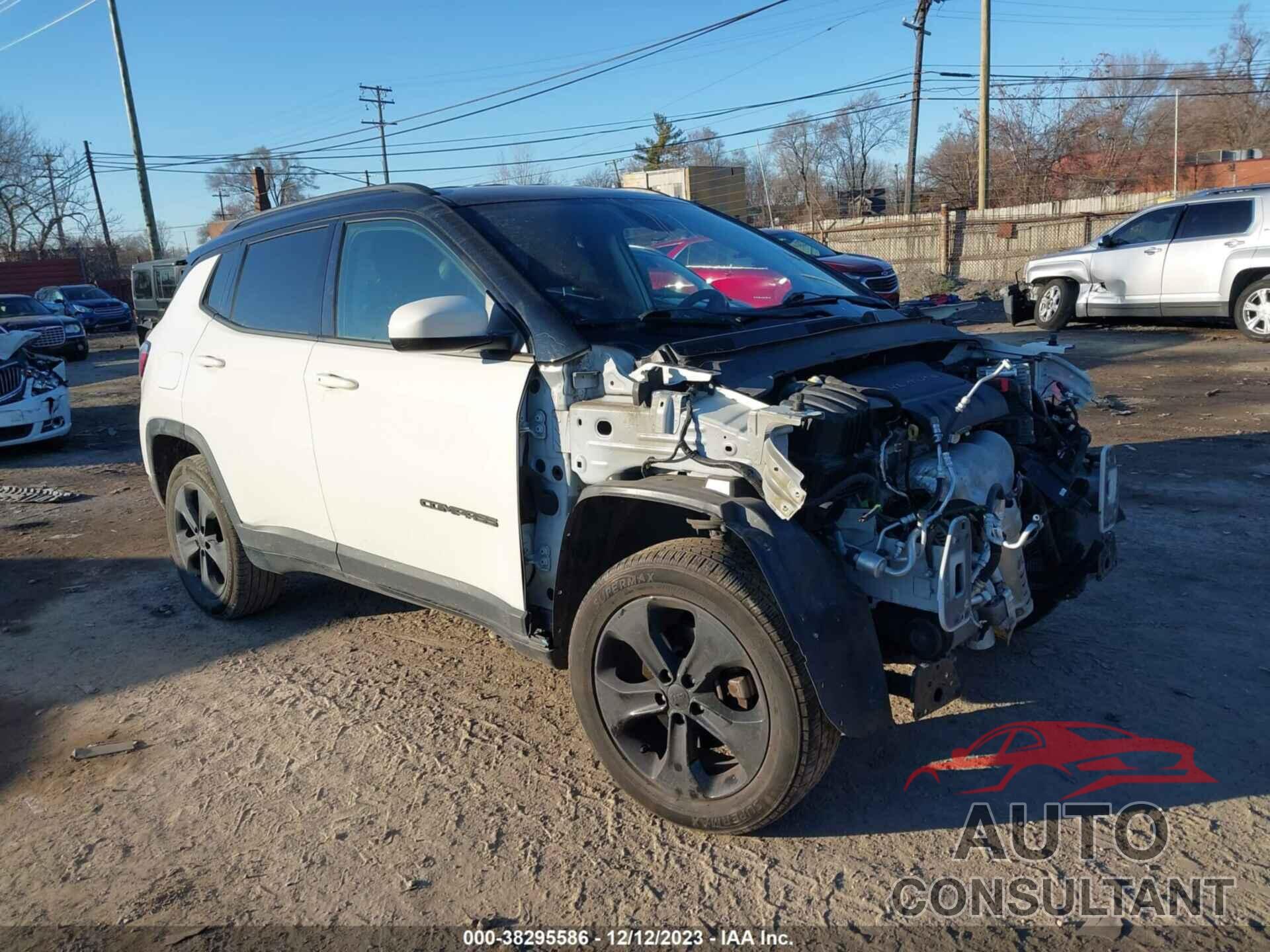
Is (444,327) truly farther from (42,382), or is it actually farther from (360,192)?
(42,382)

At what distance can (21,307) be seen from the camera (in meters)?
23.0

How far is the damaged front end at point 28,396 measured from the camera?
980 cm

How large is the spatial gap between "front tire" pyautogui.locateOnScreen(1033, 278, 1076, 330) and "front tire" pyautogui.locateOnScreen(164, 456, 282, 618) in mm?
12829

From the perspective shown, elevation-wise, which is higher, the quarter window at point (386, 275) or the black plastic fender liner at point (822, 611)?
the quarter window at point (386, 275)

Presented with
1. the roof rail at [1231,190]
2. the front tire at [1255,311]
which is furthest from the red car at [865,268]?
the front tire at [1255,311]

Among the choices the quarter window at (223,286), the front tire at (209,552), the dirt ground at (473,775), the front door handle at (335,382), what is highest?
the quarter window at (223,286)

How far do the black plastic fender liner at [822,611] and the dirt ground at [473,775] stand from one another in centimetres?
52

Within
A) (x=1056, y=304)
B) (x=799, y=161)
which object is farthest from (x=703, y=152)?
(x=1056, y=304)

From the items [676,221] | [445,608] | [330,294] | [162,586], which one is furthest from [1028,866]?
[162,586]

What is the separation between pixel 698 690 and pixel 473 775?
3.26ft

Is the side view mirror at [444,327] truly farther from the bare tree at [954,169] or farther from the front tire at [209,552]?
the bare tree at [954,169]

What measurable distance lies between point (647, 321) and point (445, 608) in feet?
4.31

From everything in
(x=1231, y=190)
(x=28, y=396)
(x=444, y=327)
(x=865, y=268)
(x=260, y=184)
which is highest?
(x=260, y=184)

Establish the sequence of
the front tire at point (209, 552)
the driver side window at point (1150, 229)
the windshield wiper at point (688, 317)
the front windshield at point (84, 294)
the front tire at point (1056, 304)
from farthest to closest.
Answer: the front windshield at point (84, 294)
the front tire at point (1056, 304)
the driver side window at point (1150, 229)
the front tire at point (209, 552)
the windshield wiper at point (688, 317)
